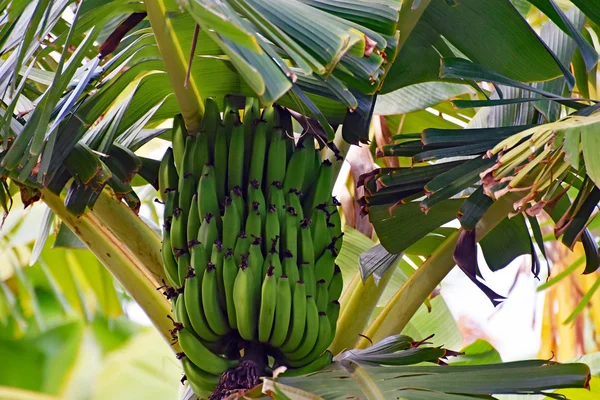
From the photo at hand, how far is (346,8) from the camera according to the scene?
0.73 meters

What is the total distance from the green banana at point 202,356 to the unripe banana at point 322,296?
145 mm

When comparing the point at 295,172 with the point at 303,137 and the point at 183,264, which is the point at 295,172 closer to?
the point at 303,137

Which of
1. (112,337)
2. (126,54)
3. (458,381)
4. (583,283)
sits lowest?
(458,381)

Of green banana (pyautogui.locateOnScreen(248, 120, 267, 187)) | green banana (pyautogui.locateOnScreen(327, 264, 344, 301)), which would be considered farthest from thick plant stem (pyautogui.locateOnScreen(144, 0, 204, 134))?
green banana (pyautogui.locateOnScreen(327, 264, 344, 301))

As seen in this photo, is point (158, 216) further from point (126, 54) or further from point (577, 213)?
point (577, 213)

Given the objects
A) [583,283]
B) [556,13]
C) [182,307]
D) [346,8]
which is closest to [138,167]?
[182,307]

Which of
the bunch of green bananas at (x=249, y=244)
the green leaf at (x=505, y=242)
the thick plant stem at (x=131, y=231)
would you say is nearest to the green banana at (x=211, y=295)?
the bunch of green bananas at (x=249, y=244)

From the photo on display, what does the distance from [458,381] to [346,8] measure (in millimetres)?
485

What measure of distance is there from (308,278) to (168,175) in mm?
285

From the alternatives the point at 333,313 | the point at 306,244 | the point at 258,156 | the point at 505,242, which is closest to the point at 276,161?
the point at 258,156

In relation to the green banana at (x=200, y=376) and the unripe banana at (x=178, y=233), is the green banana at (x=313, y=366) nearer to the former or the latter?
the green banana at (x=200, y=376)

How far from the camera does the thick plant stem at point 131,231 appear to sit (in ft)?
3.70

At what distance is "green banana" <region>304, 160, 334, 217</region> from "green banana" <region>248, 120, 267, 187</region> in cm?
9

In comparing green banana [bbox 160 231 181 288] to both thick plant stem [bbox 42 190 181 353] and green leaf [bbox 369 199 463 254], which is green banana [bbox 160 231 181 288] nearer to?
thick plant stem [bbox 42 190 181 353]
